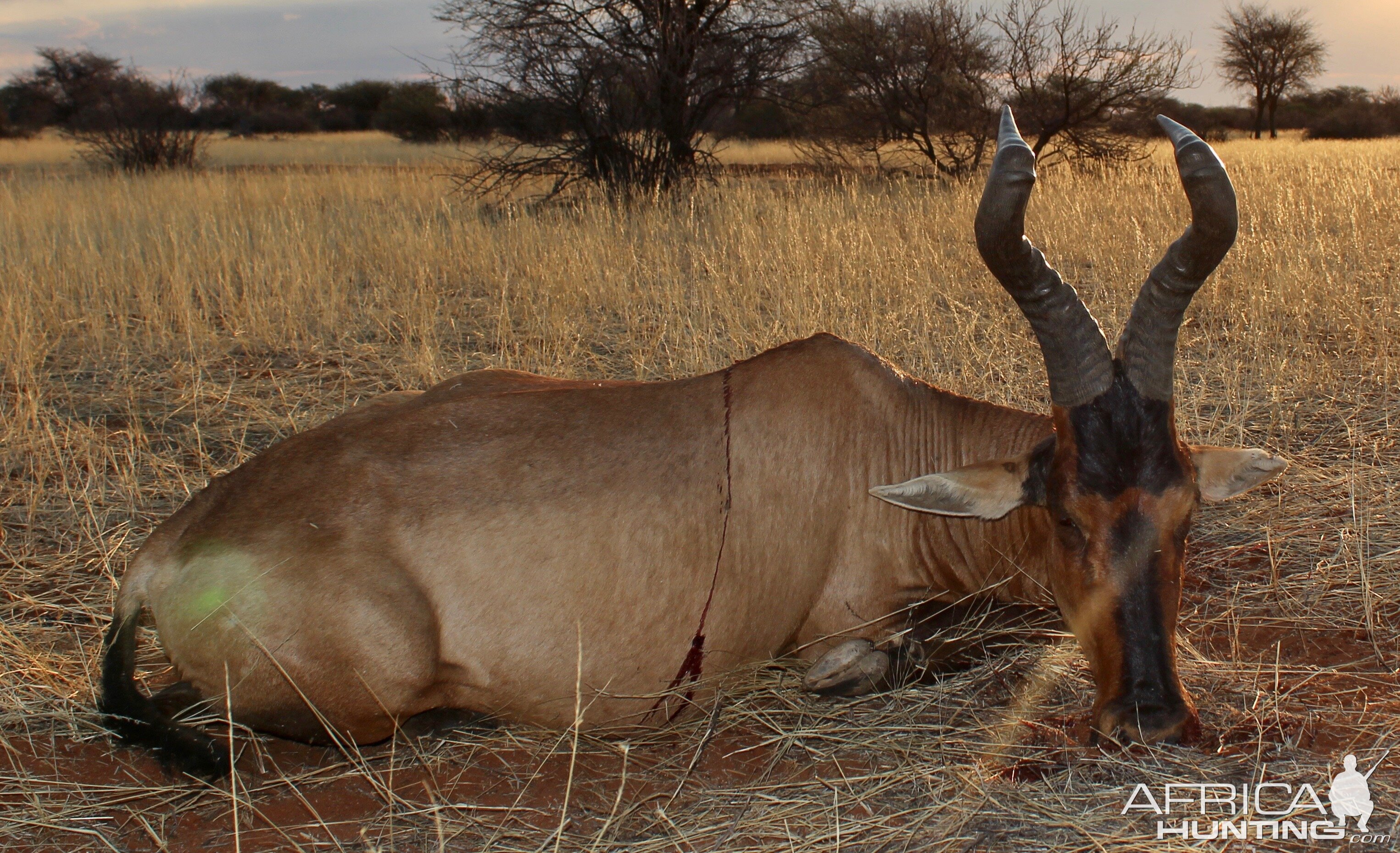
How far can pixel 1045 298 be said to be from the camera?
3.47m

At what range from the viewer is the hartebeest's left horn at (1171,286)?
126 inches

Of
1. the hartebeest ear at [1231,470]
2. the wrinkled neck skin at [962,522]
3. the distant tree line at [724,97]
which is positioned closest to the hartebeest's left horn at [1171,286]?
the hartebeest ear at [1231,470]

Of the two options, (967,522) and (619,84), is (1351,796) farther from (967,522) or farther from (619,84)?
(619,84)

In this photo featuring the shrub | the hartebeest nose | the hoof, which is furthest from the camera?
the shrub

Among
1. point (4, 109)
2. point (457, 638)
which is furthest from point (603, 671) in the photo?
point (4, 109)

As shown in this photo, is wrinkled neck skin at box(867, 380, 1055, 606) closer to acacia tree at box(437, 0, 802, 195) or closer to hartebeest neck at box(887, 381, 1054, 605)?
hartebeest neck at box(887, 381, 1054, 605)

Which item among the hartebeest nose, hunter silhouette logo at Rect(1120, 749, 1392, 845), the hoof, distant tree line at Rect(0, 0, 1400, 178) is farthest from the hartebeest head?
distant tree line at Rect(0, 0, 1400, 178)

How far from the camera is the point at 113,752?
3623 millimetres

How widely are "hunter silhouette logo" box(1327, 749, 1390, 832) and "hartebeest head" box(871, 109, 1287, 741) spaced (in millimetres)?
444

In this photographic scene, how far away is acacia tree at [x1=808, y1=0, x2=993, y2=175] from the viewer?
1978 cm

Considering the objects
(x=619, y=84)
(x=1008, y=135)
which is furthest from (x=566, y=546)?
(x=619, y=84)

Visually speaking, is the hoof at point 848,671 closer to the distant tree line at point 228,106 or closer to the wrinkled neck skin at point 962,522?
the wrinkled neck skin at point 962,522

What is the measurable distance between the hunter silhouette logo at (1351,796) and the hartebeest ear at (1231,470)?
2.92ft

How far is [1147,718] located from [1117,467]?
76 centimetres
